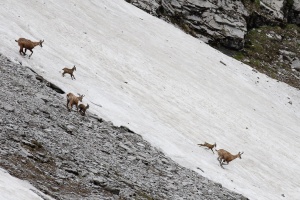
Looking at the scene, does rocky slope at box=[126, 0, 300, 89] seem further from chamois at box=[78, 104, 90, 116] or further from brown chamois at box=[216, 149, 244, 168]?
chamois at box=[78, 104, 90, 116]

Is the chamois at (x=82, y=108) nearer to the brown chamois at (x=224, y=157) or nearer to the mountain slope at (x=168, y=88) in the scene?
the mountain slope at (x=168, y=88)

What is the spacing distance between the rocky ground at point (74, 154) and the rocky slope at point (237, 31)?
33.2 metres

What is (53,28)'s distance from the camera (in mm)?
30297

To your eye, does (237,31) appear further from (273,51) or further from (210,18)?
(273,51)

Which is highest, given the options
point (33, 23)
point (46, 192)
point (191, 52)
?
point (191, 52)

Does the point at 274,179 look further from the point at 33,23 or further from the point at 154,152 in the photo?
the point at 33,23

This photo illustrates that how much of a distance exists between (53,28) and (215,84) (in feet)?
46.1

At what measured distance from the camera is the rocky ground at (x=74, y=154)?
1252cm

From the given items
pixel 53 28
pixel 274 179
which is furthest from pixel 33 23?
pixel 274 179

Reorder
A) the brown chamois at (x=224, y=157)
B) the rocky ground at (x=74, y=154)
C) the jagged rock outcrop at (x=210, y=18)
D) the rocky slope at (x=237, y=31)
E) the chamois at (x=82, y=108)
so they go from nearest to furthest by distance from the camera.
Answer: the rocky ground at (x=74, y=154) < the chamois at (x=82, y=108) < the brown chamois at (x=224, y=157) < the rocky slope at (x=237, y=31) < the jagged rock outcrop at (x=210, y=18)

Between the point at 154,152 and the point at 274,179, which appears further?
the point at 274,179

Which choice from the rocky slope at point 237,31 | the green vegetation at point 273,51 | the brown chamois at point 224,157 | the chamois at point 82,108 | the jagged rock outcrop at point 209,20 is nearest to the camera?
the chamois at point 82,108

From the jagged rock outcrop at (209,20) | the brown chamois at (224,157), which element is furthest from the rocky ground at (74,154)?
the jagged rock outcrop at (209,20)

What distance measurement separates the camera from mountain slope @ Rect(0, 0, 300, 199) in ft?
71.8
